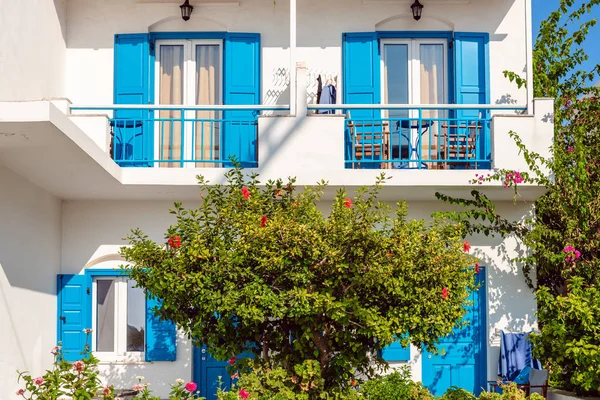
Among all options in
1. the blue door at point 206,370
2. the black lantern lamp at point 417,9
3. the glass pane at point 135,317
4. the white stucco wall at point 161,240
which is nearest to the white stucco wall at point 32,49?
the white stucco wall at point 161,240

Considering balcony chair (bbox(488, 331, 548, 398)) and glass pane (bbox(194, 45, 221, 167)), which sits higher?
glass pane (bbox(194, 45, 221, 167))

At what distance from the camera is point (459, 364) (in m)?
10.8

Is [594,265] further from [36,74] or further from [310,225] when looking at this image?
[36,74]

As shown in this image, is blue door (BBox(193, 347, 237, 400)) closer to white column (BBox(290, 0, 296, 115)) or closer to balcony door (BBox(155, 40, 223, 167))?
balcony door (BBox(155, 40, 223, 167))

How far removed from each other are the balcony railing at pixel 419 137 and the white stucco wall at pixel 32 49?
12.0ft

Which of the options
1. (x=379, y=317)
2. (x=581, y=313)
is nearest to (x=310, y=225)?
(x=379, y=317)

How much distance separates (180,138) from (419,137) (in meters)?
3.46

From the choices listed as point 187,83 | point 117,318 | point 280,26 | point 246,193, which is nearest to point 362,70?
point 280,26

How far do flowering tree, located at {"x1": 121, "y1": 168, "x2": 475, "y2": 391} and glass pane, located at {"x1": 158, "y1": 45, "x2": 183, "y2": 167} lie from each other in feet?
9.39

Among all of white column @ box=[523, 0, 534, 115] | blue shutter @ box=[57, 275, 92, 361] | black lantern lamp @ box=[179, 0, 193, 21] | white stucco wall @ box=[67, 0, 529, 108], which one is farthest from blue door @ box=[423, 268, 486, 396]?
black lantern lamp @ box=[179, 0, 193, 21]

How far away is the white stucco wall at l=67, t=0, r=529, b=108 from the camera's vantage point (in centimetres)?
1117

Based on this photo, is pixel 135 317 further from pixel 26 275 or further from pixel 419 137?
pixel 419 137

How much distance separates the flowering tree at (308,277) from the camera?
25.1ft

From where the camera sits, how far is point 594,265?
10359 mm
